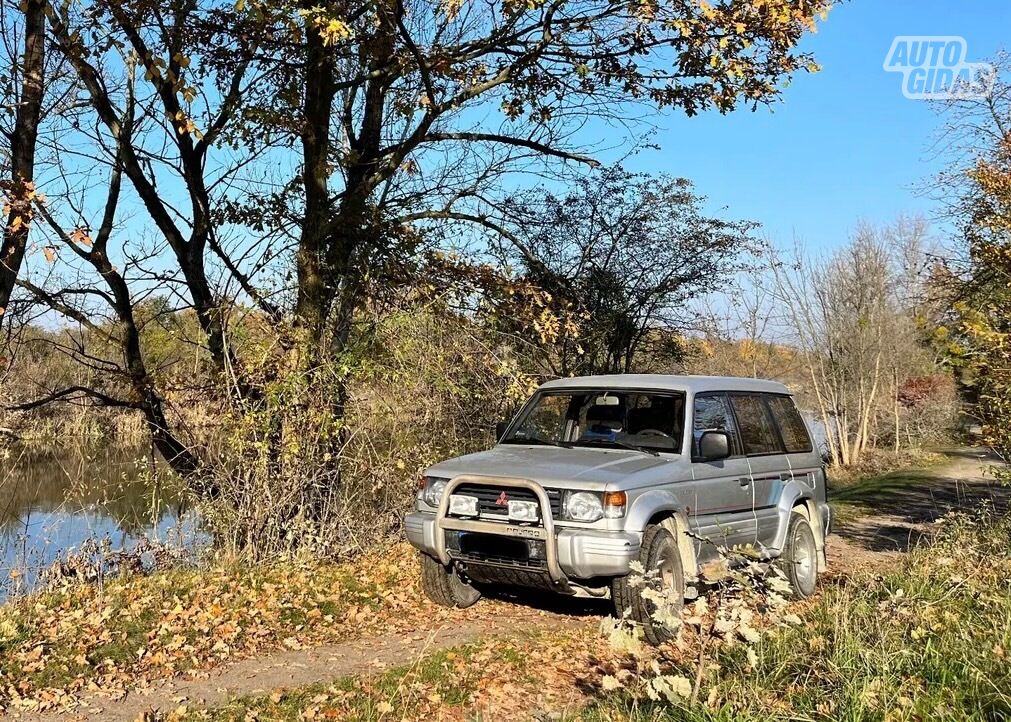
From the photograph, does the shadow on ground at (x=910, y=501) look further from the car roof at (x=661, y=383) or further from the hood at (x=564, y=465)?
the hood at (x=564, y=465)

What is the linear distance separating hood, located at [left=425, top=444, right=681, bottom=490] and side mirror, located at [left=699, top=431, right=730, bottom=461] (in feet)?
0.72

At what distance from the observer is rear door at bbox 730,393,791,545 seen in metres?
7.50

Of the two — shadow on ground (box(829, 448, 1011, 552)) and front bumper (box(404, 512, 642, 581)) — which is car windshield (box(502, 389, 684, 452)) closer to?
front bumper (box(404, 512, 642, 581))

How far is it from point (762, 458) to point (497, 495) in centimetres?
290

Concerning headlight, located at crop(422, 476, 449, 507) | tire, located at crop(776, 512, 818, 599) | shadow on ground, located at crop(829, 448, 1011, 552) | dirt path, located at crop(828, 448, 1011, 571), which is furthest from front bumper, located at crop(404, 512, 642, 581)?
dirt path, located at crop(828, 448, 1011, 571)

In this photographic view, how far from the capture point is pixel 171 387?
9.79 metres

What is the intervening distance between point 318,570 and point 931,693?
5.68m

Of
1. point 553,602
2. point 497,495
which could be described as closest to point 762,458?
point 553,602

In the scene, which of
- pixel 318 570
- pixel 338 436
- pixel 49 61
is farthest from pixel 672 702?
pixel 49 61

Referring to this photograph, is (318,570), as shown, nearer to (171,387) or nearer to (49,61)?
(171,387)

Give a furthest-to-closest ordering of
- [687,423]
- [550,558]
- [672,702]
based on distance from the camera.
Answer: [687,423]
[550,558]
[672,702]

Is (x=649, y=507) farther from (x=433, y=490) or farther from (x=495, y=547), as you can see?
(x=433, y=490)

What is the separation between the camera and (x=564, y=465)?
6.26 meters

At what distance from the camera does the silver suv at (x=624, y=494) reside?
587 centimetres
